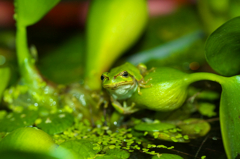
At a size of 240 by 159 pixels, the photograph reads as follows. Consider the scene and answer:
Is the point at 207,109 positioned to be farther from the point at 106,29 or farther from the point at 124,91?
the point at 106,29

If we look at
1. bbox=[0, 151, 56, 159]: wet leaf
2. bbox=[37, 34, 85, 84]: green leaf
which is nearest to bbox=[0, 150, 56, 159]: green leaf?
bbox=[0, 151, 56, 159]: wet leaf

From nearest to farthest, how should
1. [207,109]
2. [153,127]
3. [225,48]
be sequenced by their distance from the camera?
[225,48] < [153,127] < [207,109]

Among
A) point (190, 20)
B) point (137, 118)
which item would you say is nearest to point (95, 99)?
point (137, 118)

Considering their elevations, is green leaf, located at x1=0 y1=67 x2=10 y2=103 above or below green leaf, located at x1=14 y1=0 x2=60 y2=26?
below

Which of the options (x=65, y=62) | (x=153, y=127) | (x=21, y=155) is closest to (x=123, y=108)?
(x=153, y=127)

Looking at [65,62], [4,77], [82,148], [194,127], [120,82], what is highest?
[65,62]

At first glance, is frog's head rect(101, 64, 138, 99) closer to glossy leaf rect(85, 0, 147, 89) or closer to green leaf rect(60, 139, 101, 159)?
green leaf rect(60, 139, 101, 159)

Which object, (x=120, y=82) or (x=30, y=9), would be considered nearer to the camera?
(x=120, y=82)
